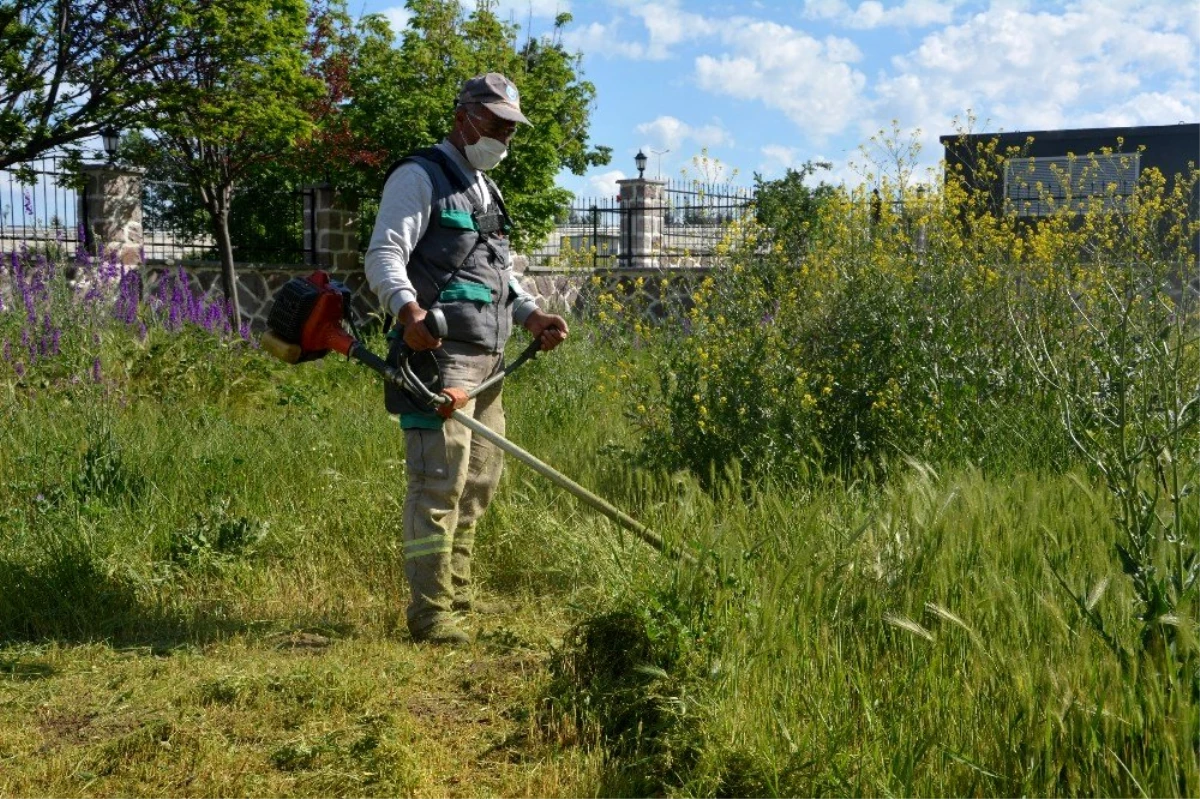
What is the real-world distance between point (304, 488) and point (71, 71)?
6297 mm

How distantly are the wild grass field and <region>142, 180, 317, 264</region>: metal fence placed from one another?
8594 millimetres

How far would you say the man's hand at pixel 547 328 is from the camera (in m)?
5.12

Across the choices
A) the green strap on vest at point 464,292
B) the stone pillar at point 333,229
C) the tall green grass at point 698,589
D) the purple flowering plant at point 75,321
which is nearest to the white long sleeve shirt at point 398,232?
the green strap on vest at point 464,292

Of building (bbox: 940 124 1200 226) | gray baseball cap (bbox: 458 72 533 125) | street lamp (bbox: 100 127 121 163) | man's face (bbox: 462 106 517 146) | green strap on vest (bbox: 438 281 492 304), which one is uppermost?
building (bbox: 940 124 1200 226)

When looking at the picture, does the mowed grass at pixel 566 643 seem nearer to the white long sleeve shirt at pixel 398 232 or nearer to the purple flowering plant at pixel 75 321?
the white long sleeve shirt at pixel 398 232

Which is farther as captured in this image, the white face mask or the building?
the building

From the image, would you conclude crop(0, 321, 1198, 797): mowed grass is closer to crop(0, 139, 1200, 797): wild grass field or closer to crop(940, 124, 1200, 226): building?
crop(0, 139, 1200, 797): wild grass field

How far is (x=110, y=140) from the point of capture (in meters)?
14.1

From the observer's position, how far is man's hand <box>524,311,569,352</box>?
512cm

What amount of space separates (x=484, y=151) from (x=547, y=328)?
28.3 inches

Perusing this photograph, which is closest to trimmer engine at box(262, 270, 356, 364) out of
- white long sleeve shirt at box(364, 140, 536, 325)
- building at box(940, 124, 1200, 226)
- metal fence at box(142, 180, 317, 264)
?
white long sleeve shirt at box(364, 140, 536, 325)

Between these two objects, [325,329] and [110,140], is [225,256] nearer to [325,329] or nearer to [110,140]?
[110,140]

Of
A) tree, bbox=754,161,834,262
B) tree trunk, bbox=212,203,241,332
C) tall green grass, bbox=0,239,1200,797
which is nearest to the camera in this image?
tall green grass, bbox=0,239,1200,797

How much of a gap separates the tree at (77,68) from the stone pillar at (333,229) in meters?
5.03
